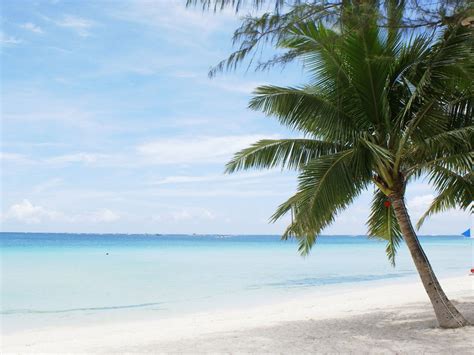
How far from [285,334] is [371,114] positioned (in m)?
3.22

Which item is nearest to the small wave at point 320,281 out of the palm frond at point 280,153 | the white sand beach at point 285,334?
the white sand beach at point 285,334

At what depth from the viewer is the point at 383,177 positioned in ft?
21.9

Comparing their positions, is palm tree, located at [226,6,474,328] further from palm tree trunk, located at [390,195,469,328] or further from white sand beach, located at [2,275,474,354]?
white sand beach, located at [2,275,474,354]

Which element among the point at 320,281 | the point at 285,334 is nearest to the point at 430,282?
the point at 285,334

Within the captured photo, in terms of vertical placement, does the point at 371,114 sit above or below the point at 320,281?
above

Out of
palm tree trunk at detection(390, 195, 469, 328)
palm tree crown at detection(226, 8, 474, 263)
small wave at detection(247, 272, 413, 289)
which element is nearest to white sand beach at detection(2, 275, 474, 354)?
palm tree trunk at detection(390, 195, 469, 328)

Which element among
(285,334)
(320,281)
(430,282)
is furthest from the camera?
(320,281)

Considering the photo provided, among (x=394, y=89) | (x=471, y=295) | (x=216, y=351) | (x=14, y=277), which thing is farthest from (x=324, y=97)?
(x=14, y=277)

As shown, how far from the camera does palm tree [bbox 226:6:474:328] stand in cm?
623

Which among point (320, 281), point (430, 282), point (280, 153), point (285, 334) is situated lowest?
point (320, 281)

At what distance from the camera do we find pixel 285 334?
23.2ft

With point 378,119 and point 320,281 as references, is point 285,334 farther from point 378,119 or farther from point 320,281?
point 320,281

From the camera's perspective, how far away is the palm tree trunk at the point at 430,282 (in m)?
6.52

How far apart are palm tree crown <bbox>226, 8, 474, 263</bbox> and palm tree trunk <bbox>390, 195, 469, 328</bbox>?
0.24m
